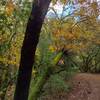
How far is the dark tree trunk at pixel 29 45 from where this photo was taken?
4.81 metres

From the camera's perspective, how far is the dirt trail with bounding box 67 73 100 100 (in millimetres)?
21438

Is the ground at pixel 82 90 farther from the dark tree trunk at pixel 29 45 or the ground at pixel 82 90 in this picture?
the dark tree trunk at pixel 29 45

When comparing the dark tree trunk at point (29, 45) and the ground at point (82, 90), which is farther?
the ground at point (82, 90)

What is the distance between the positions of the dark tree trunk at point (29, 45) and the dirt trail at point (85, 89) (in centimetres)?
1650

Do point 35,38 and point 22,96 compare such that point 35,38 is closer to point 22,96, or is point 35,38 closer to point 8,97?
point 22,96

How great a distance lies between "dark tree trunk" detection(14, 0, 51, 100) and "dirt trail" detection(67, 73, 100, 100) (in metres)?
16.5

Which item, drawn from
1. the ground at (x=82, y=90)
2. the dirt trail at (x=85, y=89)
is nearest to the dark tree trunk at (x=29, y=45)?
the ground at (x=82, y=90)

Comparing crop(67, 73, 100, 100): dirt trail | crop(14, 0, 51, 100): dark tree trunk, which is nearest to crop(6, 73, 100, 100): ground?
crop(67, 73, 100, 100): dirt trail

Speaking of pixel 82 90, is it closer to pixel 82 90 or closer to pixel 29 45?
pixel 82 90

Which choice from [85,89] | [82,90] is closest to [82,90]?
[82,90]

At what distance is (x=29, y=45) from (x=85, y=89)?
18.8 m

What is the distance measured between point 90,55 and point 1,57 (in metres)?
22.0

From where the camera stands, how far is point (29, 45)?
4.93 m

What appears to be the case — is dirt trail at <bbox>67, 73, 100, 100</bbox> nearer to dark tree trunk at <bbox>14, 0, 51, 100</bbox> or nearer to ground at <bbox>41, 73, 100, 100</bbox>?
ground at <bbox>41, 73, 100, 100</bbox>
